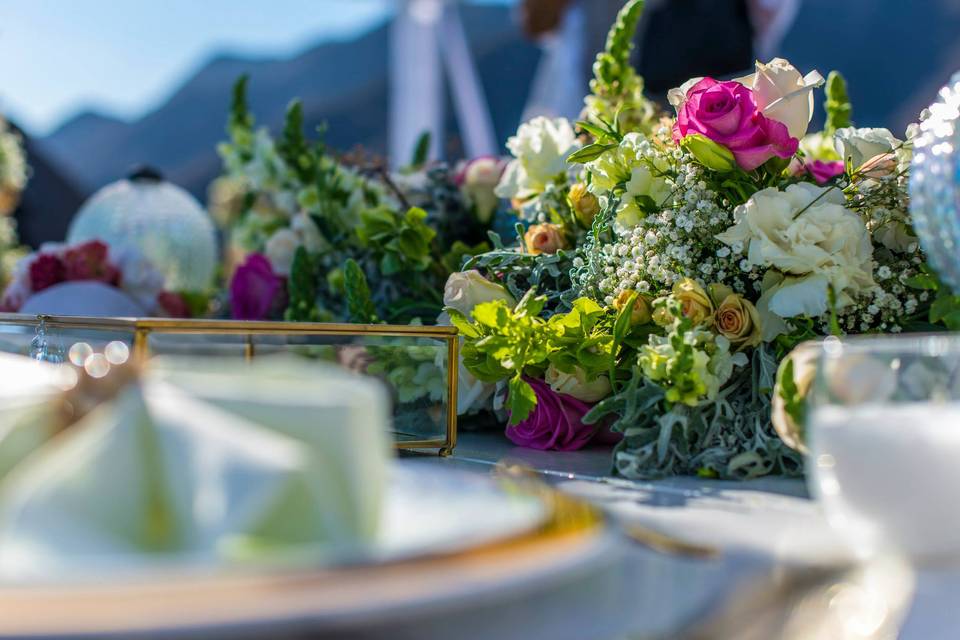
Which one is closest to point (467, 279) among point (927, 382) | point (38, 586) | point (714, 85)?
point (714, 85)

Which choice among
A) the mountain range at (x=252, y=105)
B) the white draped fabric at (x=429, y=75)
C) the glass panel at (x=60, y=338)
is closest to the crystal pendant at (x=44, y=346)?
the glass panel at (x=60, y=338)

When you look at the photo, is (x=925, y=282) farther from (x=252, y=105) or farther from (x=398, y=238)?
(x=252, y=105)

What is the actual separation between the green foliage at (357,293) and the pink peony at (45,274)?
0.50 meters

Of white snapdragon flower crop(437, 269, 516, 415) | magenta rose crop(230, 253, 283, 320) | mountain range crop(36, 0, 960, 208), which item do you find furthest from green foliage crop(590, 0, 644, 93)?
mountain range crop(36, 0, 960, 208)

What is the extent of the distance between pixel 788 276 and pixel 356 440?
45cm

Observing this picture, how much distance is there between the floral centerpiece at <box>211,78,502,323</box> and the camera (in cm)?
95

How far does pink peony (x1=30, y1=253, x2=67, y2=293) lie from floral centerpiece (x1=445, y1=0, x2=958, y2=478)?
64 centimetres

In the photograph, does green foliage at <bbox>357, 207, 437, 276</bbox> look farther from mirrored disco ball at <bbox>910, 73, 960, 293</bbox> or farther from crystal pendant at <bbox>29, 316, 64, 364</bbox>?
mirrored disco ball at <bbox>910, 73, 960, 293</bbox>

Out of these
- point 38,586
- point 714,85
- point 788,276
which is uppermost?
point 714,85

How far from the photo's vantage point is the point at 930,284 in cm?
64

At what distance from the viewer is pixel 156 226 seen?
144 centimetres

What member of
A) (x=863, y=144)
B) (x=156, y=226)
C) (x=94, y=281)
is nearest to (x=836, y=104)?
(x=863, y=144)

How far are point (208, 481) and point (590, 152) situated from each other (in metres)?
0.50

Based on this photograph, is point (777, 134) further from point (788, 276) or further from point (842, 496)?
point (842, 496)
